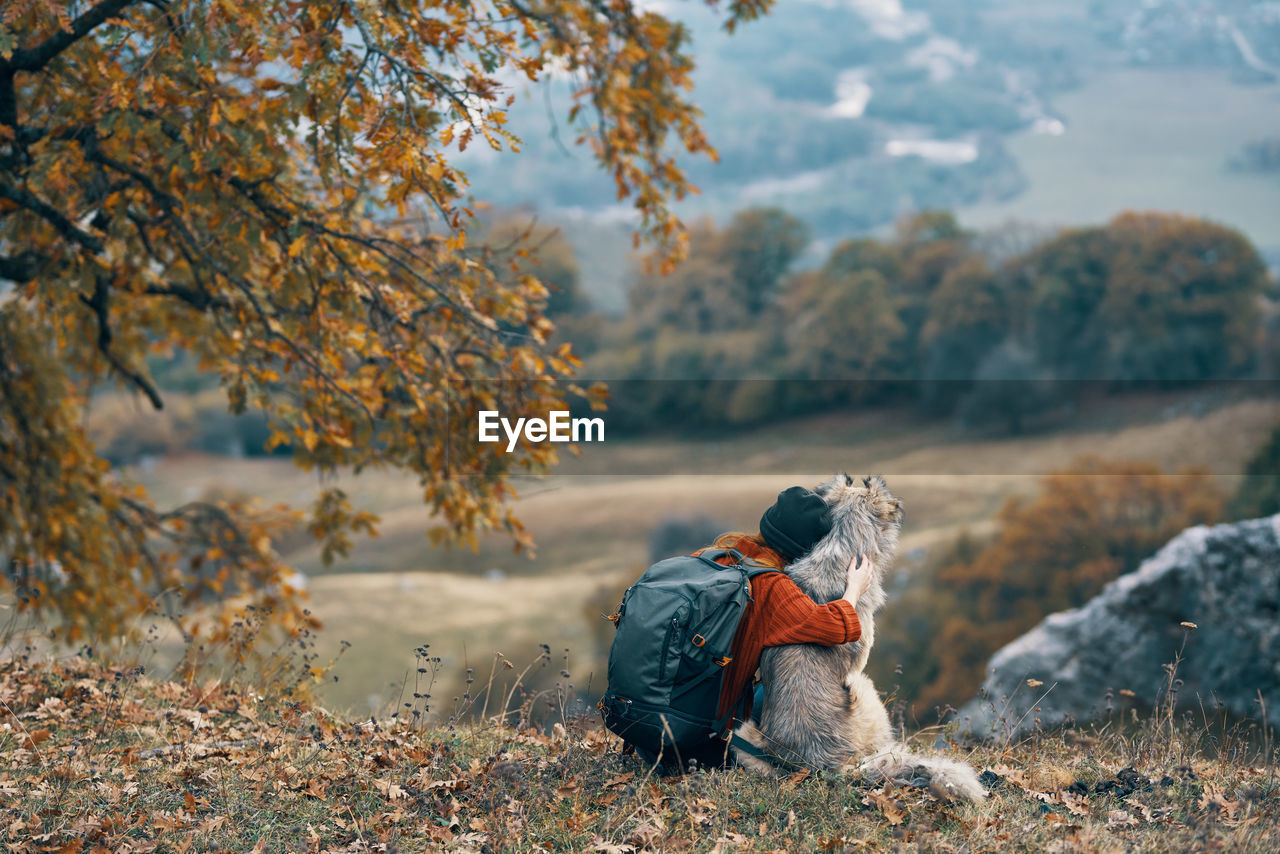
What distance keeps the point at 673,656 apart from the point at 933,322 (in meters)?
64.8

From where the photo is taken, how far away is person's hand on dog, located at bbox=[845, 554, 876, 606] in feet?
14.1

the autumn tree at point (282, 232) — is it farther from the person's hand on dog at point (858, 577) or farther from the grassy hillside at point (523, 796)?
the person's hand on dog at point (858, 577)

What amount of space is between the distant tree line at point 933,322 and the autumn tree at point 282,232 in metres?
51.3

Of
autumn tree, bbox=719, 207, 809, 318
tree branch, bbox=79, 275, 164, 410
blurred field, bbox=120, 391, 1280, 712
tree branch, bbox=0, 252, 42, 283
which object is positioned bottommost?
blurred field, bbox=120, 391, 1280, 712

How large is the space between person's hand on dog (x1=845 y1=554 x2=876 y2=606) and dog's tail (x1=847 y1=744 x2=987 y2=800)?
29.3 inches

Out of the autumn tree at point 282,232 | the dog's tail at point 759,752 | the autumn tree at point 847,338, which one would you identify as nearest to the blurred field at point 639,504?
the autumn tree at point 847,338

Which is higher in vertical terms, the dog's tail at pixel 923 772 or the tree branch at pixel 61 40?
the tree branch at pixel 61 40

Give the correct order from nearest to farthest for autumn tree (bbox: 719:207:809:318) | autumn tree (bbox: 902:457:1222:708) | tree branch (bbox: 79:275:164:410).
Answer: tree branch (bbox: 79:275:164:410) < autumn tree (bbox: 902:457:1222:708) < autumn tree (bbox: 719:207:809:318)

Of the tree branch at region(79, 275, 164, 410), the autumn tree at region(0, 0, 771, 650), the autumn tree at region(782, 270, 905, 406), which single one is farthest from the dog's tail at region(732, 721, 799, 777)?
the autumn tree at region(782, 270, 905, 406)

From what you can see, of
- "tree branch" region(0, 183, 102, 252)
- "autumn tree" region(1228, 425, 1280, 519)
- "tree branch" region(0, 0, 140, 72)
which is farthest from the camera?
"autumn tree" region(1228, 425, 1280, 519)

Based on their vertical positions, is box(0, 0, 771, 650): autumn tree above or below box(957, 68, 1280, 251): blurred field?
below

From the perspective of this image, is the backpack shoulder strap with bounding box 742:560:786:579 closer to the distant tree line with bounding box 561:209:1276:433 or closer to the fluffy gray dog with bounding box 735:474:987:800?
the fluffy gray dog with bounding box 735:474:987:800

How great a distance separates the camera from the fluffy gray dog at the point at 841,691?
14.0ft

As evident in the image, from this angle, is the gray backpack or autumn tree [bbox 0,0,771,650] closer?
the gray backpack
